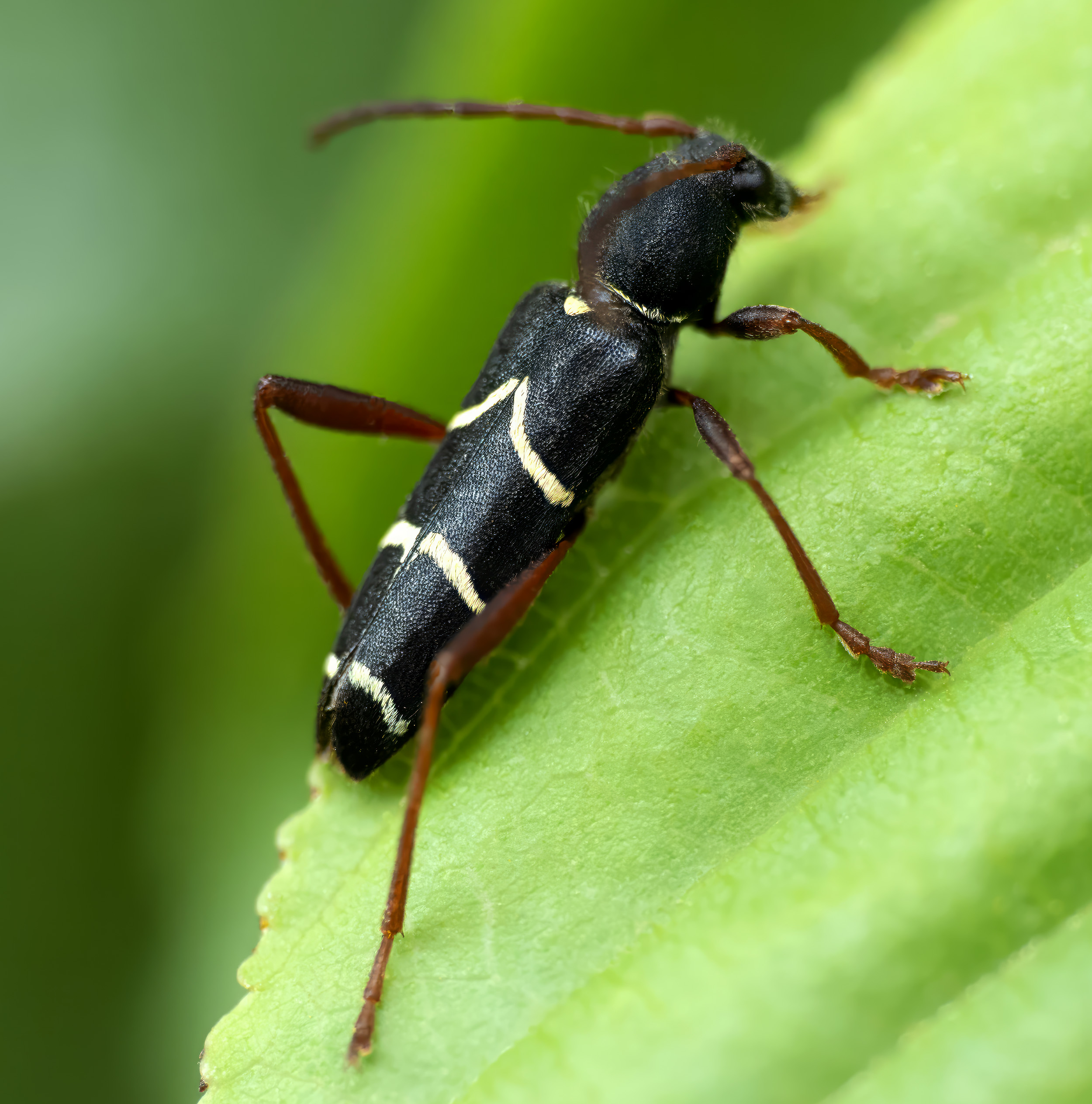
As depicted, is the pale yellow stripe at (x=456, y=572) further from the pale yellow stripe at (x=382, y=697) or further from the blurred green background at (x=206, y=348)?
the blurred green background at (x=206, y=348)

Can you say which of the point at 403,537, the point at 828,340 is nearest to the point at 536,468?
the point at 403,537

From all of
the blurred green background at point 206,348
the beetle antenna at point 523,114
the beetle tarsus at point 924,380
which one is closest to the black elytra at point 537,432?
the beetle antenna at point 523,114

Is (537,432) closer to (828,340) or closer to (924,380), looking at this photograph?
(828,340)

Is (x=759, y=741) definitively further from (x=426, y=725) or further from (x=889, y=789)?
(x=426, y=725)

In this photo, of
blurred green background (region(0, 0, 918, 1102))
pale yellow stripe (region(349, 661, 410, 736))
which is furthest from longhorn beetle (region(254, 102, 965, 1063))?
blurred green background (region(0, 0, 918, 1102))

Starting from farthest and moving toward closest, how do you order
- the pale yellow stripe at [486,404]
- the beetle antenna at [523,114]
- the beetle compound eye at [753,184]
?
the beetle antenna at [523,114] < the beetle compound eye at [753,184] < the pale yellow stripe at [486,404]

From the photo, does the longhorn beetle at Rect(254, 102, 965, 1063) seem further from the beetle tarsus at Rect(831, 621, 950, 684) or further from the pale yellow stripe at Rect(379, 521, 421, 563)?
the beetle tarsus at Rect(831, 621, 950, 684)

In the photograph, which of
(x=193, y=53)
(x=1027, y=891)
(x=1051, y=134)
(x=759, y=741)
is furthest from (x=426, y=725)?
(x=193, y=53)
